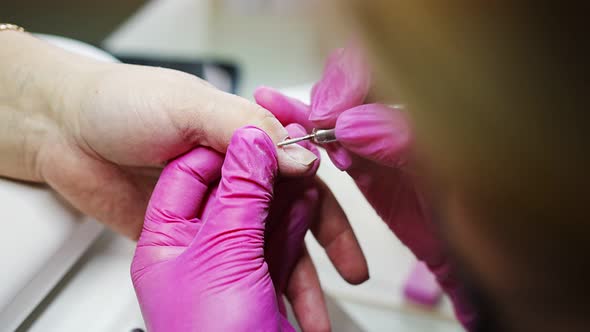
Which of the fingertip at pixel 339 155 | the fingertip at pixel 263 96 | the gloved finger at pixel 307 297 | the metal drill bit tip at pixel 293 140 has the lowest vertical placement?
the gloved finger at pixel 307 297

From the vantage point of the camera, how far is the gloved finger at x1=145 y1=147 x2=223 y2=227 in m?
0.57

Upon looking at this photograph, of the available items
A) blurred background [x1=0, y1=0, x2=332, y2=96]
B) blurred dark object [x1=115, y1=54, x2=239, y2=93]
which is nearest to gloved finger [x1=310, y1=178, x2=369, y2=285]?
blurred background [x1=0, y1=0, x2=332, y2=96]

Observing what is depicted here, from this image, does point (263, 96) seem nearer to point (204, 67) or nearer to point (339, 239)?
point (339, 239)

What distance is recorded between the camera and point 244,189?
1.69ft

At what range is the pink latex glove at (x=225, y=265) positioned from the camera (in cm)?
50

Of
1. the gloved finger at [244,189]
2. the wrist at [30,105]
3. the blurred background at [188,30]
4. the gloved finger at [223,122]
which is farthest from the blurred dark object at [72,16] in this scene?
the gloved finger at [244,189]

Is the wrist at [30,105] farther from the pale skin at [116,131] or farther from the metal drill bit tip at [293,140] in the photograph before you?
the metal drill bit tip at [293,140]

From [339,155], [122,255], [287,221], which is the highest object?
[339,155]

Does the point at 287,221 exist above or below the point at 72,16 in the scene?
below

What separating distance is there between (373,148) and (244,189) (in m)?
0.16

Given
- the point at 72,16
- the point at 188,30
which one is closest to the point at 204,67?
the point at 188,30

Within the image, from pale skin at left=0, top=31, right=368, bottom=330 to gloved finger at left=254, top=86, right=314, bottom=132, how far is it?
0.20 feet

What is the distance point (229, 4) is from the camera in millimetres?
1255

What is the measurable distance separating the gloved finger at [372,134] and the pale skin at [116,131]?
5 centimetres
